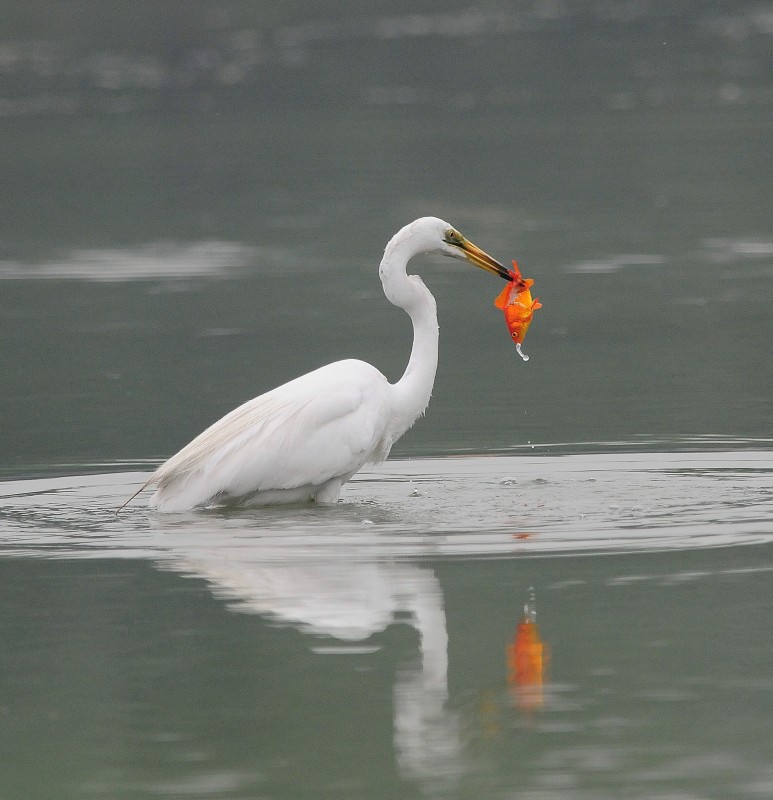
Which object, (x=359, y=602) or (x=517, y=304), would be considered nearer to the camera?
(x=359, y=602)

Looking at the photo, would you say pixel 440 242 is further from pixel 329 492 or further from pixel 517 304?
pixel 329 492

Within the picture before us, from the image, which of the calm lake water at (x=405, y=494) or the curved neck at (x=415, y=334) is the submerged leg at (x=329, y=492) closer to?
the calm lake water at (x=405, y=494)

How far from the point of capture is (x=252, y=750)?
667cm

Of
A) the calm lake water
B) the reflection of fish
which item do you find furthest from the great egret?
the reflection of fish

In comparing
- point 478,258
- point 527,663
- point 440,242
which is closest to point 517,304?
point 478,258

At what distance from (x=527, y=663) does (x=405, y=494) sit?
3688 mm

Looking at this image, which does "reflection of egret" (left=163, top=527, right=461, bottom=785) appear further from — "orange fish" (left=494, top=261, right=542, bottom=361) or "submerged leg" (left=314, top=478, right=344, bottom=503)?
"orange fish" (left=494, top=261, right=542, bottom=361)

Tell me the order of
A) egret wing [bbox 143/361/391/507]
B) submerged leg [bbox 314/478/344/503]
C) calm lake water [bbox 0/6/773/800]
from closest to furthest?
calm lake water [bbox 0/6/773/800] < egret wing [bbox 143/361/391/507] < submerged leg [bbox 314/478/344/503]

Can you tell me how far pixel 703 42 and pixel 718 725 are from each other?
54.7 metres

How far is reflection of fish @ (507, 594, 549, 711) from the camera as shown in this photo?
7070 mm

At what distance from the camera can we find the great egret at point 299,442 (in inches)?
418

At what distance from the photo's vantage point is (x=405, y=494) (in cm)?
1113

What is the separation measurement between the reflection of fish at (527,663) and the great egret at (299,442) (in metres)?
2.70

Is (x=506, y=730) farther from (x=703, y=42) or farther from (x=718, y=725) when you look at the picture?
(x=703, y=42)
